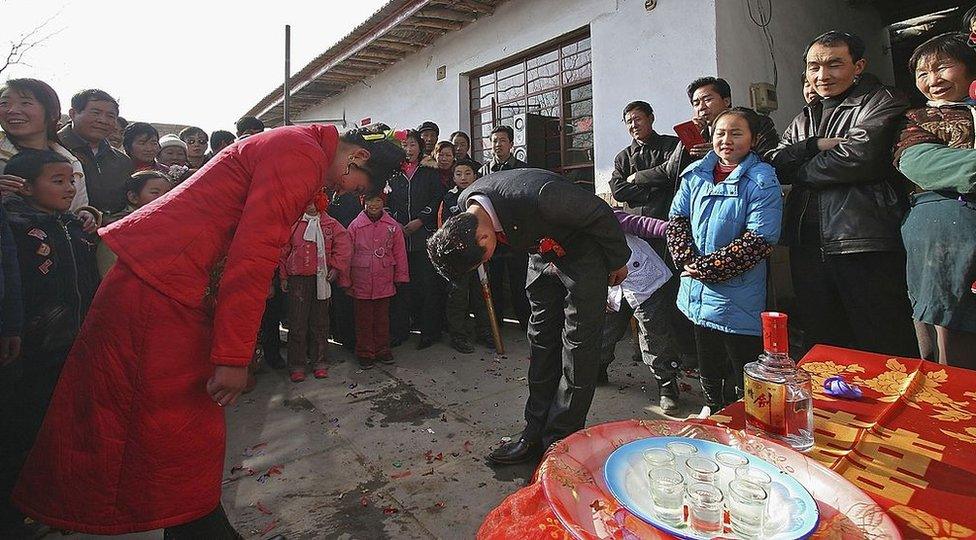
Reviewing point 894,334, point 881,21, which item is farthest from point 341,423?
point 881,21

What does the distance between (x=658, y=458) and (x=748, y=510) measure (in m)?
0.16

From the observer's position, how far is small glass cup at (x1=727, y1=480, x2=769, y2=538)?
68cm

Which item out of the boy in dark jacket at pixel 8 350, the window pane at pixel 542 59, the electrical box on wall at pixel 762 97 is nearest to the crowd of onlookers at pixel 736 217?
the boy in dark jacket at pixel 8 350

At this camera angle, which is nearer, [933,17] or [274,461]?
[274,461]

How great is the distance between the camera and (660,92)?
4648 millimetres

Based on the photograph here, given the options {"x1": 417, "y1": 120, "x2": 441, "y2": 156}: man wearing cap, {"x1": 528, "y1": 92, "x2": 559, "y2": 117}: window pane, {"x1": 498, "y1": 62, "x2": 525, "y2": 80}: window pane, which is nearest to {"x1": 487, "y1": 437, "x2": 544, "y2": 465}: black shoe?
{"x1": 417, "y1": 120, "x2": 441, "y2": 156}: man wearing cap

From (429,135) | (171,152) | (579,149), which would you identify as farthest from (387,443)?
(579,149)

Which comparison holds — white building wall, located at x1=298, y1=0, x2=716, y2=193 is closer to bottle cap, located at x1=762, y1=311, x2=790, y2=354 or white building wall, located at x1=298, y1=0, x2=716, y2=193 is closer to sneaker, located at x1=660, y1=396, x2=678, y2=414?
sneaker, located at x1=660, y1=396, x2=678, y2=414

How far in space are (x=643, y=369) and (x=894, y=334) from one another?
1645 millimetres

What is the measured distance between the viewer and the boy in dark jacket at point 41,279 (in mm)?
1971

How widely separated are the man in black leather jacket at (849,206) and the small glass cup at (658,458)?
218 centimetres

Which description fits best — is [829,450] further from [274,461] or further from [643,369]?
[643,369]

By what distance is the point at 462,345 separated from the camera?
14.7 ft

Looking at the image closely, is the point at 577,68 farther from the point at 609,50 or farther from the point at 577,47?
the point at 609,50
